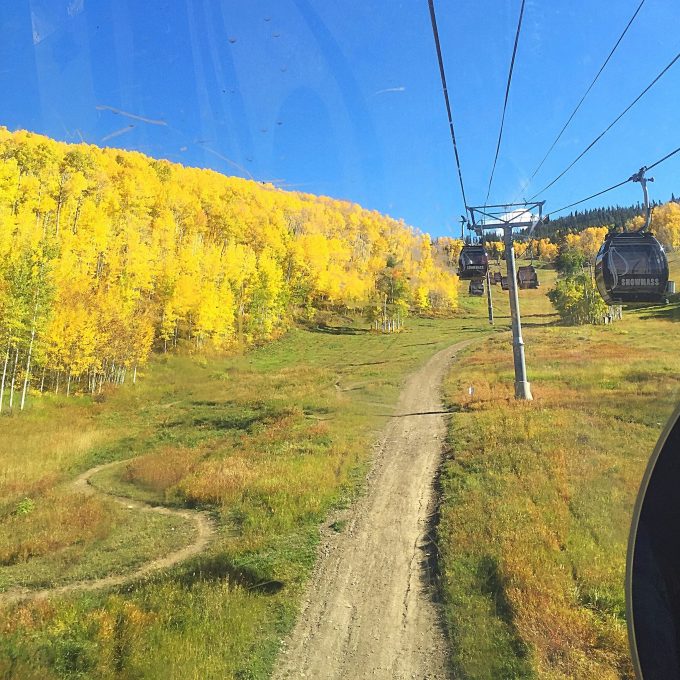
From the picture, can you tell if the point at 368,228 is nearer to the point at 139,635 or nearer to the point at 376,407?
the point at 376,407

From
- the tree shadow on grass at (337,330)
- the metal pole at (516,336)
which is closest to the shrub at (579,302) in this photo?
the metal pole at (516,336)

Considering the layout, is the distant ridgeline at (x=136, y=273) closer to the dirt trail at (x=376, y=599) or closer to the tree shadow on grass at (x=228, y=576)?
the tree shadow on grass at (x=228, y=576)

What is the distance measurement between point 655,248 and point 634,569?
10190 mm

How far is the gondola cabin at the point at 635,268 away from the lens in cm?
1017

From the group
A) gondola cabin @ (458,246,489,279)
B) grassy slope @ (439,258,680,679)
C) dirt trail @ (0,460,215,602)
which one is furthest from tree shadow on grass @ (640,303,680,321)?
dirt trail @ (0,460,215,602)

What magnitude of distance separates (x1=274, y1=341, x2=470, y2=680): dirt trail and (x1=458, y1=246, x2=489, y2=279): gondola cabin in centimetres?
1316

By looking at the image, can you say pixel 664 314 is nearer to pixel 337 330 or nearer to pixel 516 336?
pixel 516 336

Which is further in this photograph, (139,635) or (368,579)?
(368,579)

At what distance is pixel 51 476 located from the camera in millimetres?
20859

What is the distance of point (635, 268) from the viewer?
33.5 feet

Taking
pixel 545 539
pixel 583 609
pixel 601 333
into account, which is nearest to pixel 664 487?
pixel 583 609

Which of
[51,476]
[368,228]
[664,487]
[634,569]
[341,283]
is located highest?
[368,228]

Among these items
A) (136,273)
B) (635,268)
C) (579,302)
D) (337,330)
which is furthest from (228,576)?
(337,330)

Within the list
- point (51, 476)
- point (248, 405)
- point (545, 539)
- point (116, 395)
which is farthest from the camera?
Answer: point (116, 395)
